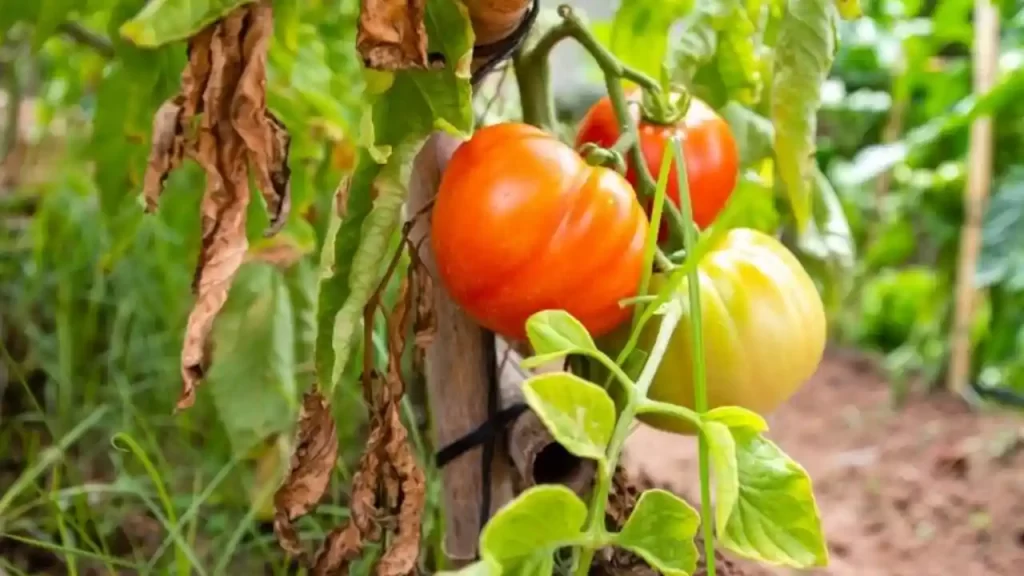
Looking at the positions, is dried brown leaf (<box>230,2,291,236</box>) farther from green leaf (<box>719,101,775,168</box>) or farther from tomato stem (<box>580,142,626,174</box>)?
green leaf (<box>719,101,775,168</box>)

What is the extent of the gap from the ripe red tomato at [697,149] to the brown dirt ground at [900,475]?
30 centimetres

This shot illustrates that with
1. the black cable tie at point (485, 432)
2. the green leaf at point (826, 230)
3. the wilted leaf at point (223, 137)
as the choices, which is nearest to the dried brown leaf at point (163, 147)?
the wilted leaf at point (223, 137)

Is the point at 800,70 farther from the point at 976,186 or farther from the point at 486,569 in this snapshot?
the point at 976,186

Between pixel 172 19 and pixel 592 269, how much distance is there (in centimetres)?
21

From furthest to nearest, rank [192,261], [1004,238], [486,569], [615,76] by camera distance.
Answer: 1. [1004,238]
2. [192,261]
3. [615,76]
4. [486,569]

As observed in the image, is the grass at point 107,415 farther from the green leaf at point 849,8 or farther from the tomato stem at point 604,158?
the green leaf at point 849,8

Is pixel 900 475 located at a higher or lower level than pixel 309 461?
lower

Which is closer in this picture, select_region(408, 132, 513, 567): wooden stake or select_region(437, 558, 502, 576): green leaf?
select_region(437, 558, 502, 576): green leaf

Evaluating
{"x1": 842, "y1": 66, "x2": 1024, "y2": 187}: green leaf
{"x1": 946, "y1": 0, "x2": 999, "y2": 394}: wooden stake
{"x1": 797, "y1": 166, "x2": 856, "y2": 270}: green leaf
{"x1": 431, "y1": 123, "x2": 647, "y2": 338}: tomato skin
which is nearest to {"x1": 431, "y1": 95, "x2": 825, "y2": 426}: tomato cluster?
{"x1": 431, "y1": 123, "x2": 647, "y2": 338}: tomato skin

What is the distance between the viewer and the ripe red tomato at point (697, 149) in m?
0.55

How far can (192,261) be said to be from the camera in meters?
0.80

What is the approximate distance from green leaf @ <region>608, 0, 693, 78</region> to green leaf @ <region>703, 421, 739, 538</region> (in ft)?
1.25

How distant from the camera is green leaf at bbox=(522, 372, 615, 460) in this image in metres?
0.32

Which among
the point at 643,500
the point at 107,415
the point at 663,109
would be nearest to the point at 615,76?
the point at 663,109
